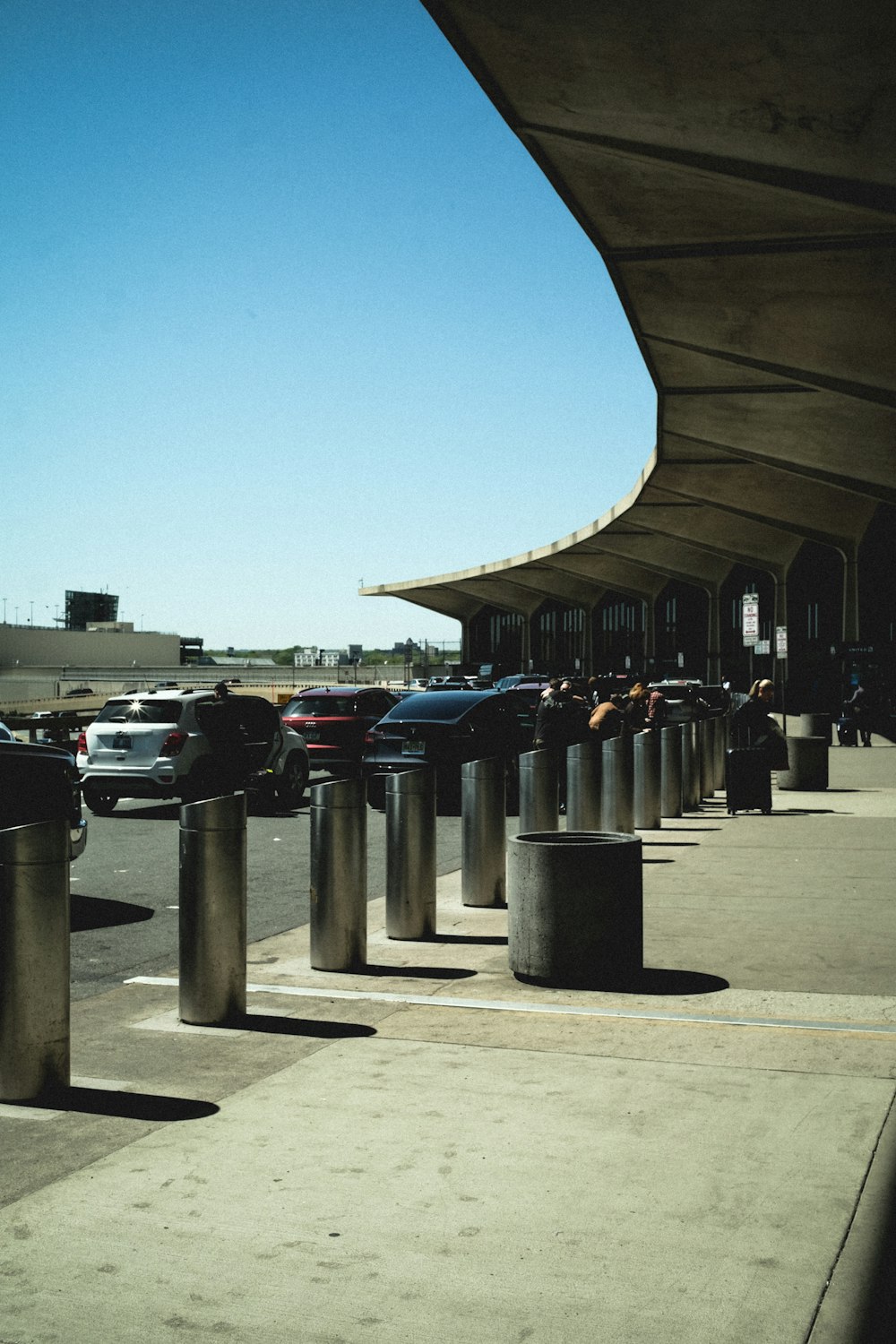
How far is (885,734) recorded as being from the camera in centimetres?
4138

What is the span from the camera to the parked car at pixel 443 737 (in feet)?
58.9

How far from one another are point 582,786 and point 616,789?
2.65 ft

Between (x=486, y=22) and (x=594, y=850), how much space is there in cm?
1146

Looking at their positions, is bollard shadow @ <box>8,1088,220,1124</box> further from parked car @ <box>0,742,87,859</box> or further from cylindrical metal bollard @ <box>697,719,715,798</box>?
cylindrical metal bollard @ <box>697,719,715,798</box>

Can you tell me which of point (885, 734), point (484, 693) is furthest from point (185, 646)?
point (484, 693)

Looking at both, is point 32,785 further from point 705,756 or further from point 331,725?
point 331,725

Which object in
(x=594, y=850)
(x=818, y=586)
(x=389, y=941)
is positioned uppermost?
(x=818, y=586)

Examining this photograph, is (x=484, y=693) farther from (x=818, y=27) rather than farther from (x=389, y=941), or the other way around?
(x=389, y=941)

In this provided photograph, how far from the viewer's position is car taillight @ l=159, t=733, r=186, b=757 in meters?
17.6

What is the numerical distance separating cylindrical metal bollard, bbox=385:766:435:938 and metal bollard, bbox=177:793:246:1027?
2.32m

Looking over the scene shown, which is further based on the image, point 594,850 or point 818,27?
point 818,27

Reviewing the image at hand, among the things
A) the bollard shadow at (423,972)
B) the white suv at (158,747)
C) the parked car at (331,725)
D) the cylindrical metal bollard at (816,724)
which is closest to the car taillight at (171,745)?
the white suv at (158,747)

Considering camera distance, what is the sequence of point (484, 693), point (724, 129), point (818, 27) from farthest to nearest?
point (484, 693) → point (724, 129) → point (818, 27)

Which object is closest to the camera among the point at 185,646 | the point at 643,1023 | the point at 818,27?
the point at 643,1023
